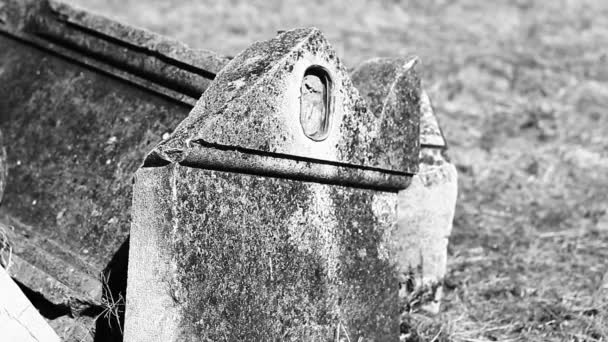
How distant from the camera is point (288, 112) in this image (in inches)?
100

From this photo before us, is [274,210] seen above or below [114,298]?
above

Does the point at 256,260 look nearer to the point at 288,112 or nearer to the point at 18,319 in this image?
the point at 288,112

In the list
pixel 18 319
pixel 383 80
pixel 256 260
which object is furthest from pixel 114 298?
pixel 383 80

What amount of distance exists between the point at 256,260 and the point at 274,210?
0.60 ft

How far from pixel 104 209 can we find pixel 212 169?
0.81 m

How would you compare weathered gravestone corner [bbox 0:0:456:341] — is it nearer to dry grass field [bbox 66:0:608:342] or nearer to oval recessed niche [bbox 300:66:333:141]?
oval recessed niche [bbox 300:66:333:141]

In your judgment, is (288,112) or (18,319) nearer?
(18,319)

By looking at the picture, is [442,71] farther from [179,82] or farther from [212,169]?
[212,169]

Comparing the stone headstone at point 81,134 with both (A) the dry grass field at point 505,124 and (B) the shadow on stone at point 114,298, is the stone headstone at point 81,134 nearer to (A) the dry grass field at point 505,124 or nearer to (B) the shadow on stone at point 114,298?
(B) the shadow on stone at point 114,298

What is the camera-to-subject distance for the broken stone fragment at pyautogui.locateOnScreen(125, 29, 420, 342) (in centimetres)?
224

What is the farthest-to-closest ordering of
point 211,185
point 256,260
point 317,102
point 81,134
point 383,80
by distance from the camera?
1. point 81,134
2. point 383,80
3. point 317,102
4. point 256,260
5. point 211,185

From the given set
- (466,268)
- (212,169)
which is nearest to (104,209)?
(212,169)

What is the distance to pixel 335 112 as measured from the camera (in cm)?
271

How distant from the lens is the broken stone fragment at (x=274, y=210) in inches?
88.1
